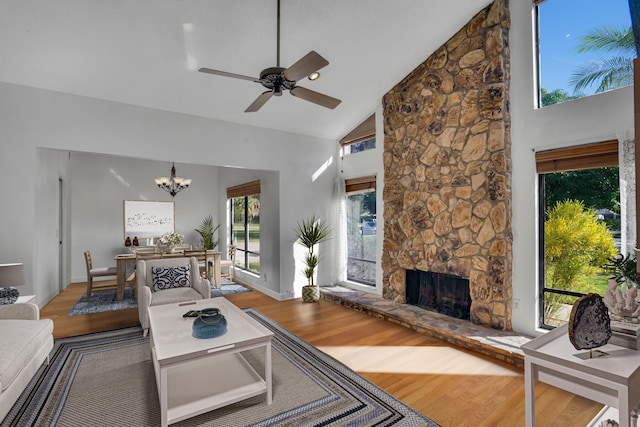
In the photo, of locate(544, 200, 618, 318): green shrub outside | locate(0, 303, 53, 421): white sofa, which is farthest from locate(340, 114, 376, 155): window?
locate(0, 303, 53, 421): white sofa

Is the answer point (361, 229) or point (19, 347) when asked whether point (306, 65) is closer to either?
point (19, 347)

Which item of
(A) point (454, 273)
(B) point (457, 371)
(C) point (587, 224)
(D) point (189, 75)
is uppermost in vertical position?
(D) point (189, 75)

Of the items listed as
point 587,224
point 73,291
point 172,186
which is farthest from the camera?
point 172,186

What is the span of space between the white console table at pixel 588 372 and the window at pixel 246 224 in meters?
5.51

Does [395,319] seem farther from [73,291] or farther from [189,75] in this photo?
[73,291]

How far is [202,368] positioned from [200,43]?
3.21 meters

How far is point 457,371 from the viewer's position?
2920 mm

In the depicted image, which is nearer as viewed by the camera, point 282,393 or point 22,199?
point 282,393

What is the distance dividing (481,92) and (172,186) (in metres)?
5.91

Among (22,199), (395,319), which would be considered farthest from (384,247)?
(22,199)

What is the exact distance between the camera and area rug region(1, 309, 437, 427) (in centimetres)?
221

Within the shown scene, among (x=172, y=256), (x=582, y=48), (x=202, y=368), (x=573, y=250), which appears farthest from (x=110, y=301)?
(x=582, y=48)

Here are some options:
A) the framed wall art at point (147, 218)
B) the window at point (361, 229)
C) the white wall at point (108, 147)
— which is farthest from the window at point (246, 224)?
the window at point (361, 229)

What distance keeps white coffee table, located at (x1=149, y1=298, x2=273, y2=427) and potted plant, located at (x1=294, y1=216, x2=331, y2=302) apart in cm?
247
